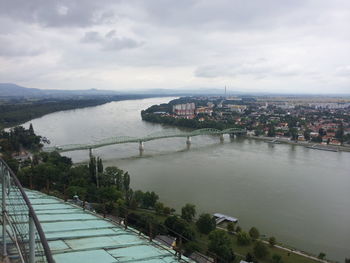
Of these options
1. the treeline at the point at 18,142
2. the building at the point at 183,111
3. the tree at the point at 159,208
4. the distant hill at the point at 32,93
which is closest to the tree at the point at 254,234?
the tree at the point at 159,208

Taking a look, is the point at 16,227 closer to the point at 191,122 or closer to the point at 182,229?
the point at 182,229

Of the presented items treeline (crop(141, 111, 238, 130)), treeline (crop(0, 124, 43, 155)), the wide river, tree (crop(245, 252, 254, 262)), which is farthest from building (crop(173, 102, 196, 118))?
tree (crop(245, 252, 254, 262))

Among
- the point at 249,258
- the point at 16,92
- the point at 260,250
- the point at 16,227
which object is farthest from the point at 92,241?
the point at 16,92

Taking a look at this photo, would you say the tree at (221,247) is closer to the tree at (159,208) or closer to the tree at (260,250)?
the tree at (260,250)

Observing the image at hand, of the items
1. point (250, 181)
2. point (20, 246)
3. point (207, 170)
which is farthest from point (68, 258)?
point (207, 170)

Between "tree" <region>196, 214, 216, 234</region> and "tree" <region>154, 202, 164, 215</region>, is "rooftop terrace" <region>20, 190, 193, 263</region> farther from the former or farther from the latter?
"tree" <region>154, 202, 164, 215</region>

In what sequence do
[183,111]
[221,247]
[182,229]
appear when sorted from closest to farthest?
1. [221,247]
2. [182,229]
3. [183,111]
